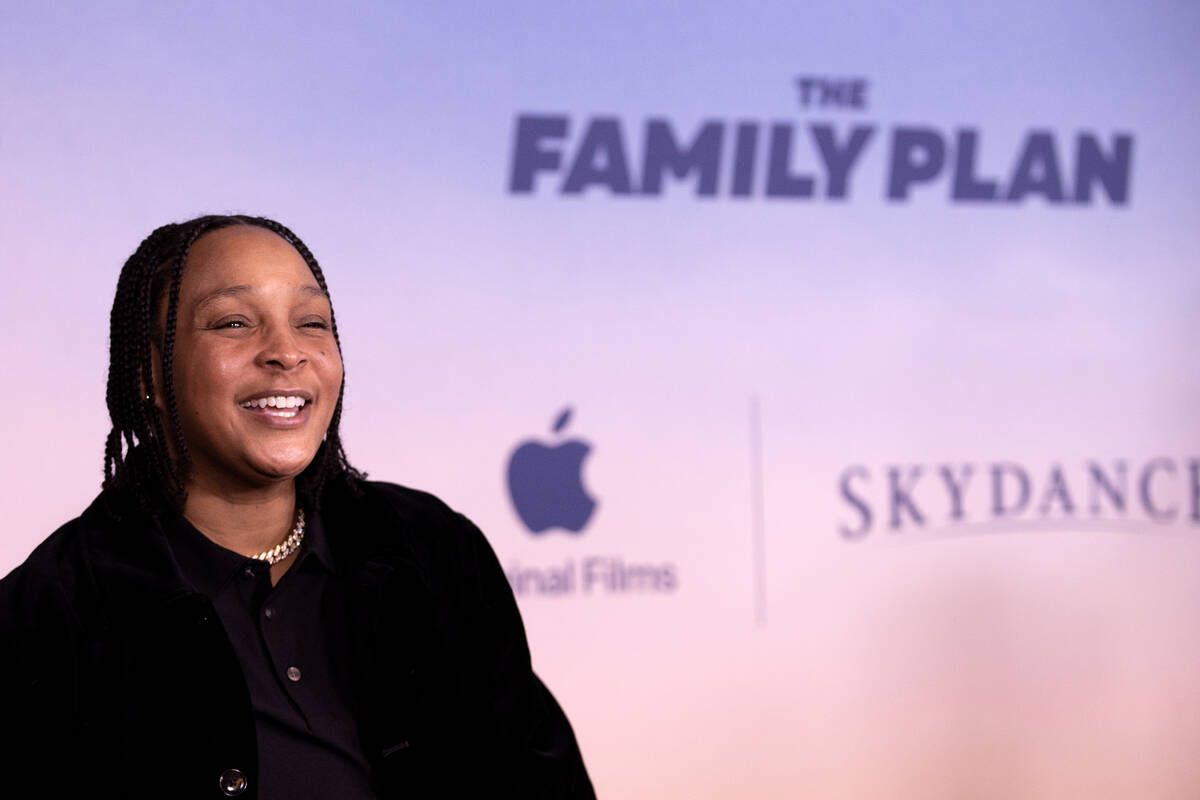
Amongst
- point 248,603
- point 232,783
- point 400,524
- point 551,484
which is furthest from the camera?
point 551,484

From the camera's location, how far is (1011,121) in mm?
2975

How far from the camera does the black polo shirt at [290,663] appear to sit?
A: 119cm

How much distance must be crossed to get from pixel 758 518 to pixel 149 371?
176 centimetres

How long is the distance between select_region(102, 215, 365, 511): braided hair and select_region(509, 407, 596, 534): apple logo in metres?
1.39

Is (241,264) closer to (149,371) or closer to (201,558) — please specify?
(149,371)

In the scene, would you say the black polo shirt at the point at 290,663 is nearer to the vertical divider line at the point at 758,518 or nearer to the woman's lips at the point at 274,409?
the woman's lips at the point at 274,409

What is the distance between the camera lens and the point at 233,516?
51.9 inches

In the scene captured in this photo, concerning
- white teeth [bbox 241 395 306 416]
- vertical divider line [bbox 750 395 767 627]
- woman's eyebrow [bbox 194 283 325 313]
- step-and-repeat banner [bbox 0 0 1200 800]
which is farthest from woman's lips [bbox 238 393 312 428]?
vertical divider line [bbox 750 395 767 627]

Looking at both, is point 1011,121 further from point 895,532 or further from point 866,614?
point 866,614

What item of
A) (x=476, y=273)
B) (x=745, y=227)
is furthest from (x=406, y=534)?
(x=745, y=227)

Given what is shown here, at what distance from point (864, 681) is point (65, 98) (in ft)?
7.38

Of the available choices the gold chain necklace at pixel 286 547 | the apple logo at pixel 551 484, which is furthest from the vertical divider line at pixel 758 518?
the gold chain necklace at pixel 286 547

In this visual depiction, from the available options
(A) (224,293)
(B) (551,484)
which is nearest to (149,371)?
(A) (224,293)

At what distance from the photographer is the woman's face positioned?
1.26 metres
